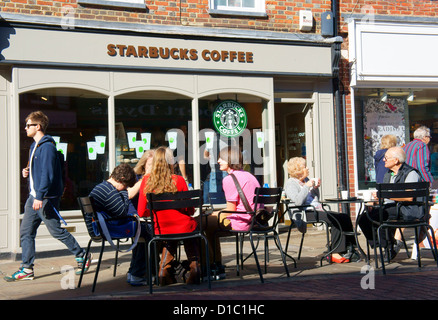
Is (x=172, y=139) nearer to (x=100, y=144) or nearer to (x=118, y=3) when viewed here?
(x=100, y=144)

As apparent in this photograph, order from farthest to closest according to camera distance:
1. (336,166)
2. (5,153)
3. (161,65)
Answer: (336,166), (161,65), (5,153)

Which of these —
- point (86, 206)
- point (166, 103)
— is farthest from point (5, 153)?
point (86, 206)

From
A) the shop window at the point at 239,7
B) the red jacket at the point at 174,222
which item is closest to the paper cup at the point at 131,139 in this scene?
the shop window at the point at 239,7

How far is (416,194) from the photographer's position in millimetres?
7305

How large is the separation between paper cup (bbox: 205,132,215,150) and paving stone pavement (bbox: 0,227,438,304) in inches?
117

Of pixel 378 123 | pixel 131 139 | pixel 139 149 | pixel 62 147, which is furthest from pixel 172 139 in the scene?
pixel 378 123

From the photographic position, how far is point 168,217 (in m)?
6.42

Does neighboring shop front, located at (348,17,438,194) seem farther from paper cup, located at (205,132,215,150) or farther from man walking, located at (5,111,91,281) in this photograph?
man walking, located at (5,111,91,281)

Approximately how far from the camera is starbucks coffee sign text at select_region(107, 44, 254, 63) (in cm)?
1008

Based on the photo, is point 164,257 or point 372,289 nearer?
point 372,289

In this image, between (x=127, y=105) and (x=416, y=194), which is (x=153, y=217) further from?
(x=127, y=105)

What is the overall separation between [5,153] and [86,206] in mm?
3432

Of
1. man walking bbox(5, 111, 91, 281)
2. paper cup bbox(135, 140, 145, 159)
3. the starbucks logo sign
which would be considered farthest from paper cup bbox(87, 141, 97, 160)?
man walking bbox(5, 111, 91, 281)

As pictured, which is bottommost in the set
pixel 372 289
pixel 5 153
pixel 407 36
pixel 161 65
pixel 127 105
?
pixel 372 289
